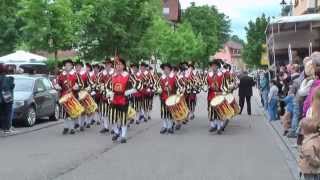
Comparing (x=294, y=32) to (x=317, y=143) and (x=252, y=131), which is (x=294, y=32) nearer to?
(x=252, y=131)

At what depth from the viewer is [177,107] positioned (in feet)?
63.3

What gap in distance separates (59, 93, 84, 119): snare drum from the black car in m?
2.42

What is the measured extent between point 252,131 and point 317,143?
13057 mm

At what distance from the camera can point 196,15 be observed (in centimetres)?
11119

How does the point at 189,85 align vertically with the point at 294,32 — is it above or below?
below

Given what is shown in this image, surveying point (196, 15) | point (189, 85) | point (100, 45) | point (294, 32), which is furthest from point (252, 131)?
point (196, 15)

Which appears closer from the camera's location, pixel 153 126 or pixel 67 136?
pixel 67 136

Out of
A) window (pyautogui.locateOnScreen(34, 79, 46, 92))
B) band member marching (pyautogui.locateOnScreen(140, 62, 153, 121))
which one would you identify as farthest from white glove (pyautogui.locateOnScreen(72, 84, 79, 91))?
band member marching (pyautogui.locateOnScreen(140, 62, 153, 121))

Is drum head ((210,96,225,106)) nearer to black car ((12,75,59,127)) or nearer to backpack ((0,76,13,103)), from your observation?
backpack ((0,76,13,103))

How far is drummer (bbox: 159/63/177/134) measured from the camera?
1923 cm

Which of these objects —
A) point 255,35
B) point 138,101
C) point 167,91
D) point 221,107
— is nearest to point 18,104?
point 138,101

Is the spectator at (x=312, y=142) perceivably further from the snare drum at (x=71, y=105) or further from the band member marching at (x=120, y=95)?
the snare drum at (x=71, y=105)

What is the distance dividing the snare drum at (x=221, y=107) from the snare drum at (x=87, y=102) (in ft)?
11.1

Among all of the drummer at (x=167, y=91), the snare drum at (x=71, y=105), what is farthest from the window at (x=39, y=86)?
the drummer at (x=167, y=91)
